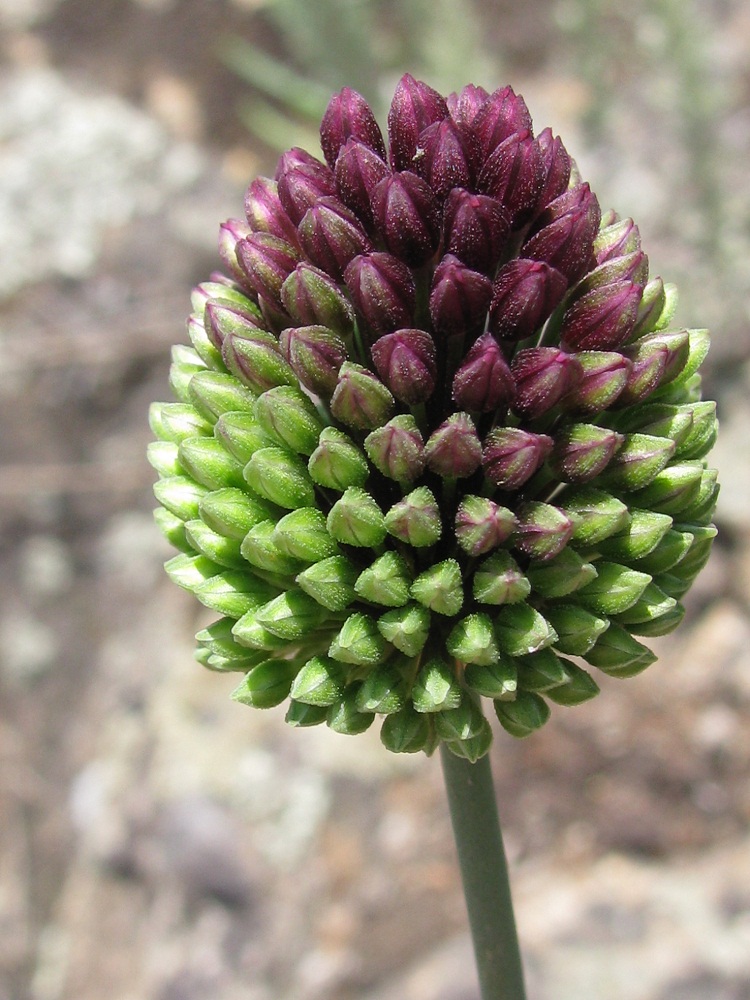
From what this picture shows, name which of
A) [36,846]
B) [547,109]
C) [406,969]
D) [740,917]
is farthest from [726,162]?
[36,846]

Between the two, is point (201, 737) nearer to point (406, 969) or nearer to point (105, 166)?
point (406, 969)

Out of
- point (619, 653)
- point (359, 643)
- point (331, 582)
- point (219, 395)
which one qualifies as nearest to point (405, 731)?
point (359, 643)

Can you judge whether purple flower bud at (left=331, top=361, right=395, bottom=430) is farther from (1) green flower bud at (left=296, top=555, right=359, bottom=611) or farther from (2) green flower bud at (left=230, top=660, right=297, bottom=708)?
(2) green flower bud at (left=230, top=660, right=297, bottom=708)

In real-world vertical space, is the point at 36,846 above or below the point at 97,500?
below

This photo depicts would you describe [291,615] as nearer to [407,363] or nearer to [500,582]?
[500,582]

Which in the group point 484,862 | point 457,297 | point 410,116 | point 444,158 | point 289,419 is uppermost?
point 410,116

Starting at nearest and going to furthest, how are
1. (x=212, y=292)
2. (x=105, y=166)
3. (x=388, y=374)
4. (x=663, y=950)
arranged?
(x=388, y=374), (x=212, y=292), (x=663, y=950), (x=105, y=166)

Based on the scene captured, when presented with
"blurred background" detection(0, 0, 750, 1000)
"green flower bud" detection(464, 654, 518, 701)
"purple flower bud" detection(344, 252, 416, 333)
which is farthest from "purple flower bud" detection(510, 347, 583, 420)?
"blurred background" detection(0, 0, 750, 1000)
